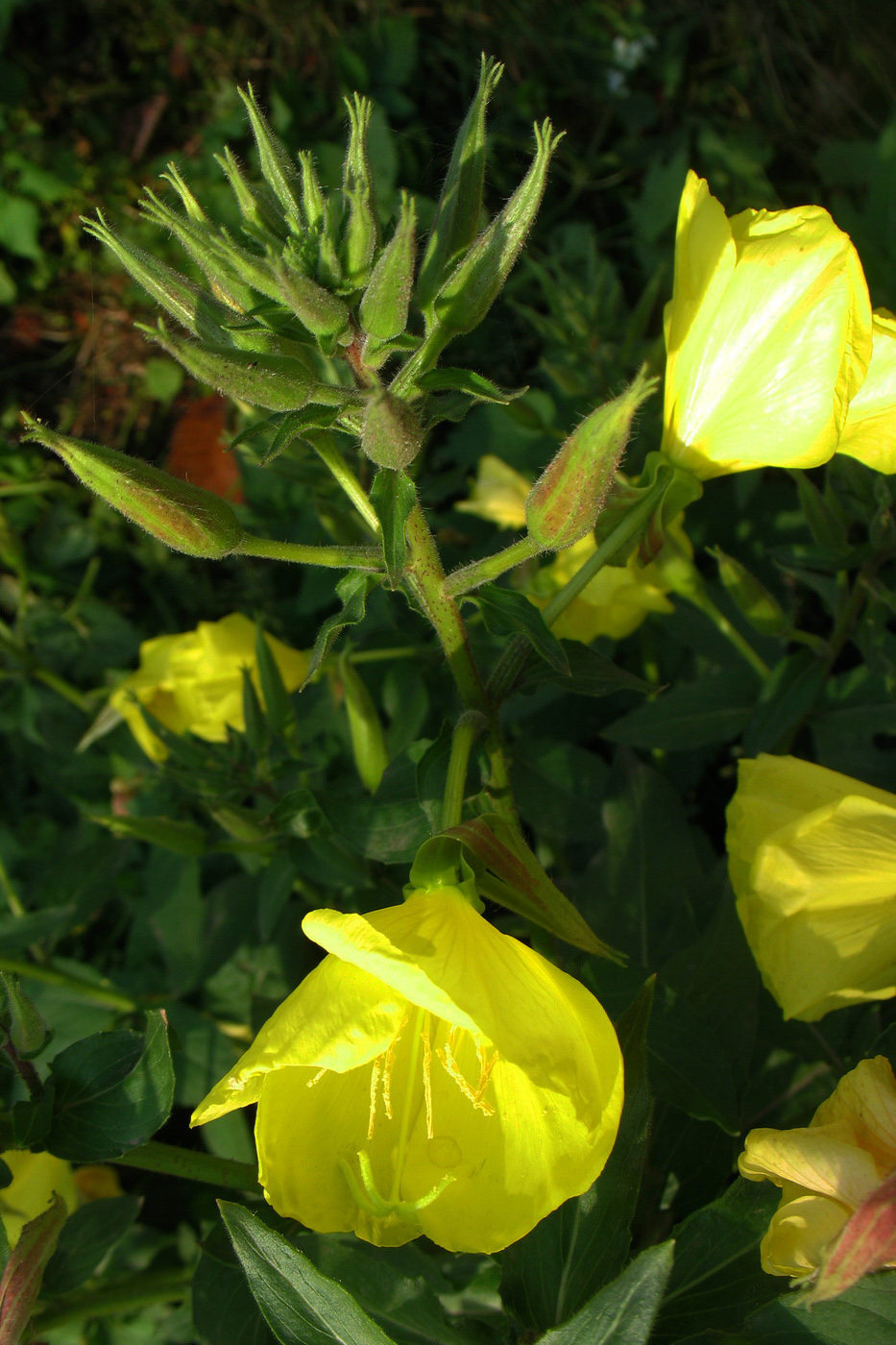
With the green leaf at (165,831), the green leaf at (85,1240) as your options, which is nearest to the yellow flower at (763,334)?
the green leaf at (165,831)

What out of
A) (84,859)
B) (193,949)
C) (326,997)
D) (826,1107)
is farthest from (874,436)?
(84,859)

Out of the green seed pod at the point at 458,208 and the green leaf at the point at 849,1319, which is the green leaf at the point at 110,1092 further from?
the green seed pod at the point at 458,208

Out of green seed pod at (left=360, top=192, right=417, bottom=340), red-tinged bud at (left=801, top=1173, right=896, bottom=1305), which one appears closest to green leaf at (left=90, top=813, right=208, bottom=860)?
green seed pod at (left=360, top=192, right=417, bottom=340)

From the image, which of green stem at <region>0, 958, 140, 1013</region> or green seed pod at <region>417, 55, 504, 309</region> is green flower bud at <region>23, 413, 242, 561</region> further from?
green stem at <region>0, 958, 140, 1013</region>

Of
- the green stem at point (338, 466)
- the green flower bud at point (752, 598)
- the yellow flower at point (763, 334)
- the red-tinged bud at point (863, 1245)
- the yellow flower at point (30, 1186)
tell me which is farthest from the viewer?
the yellow flower at point (30, 1186)

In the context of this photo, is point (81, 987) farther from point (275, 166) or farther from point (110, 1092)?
point (275, 166)

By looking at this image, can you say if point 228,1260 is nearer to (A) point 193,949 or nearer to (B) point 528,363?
(A) point 193,949
